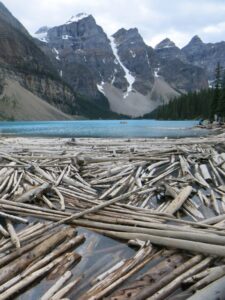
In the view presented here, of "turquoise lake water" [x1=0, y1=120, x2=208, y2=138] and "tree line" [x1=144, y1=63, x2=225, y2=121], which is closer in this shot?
"turquoise lake water" [x1=0, y1=120, x2=208, y2=138]

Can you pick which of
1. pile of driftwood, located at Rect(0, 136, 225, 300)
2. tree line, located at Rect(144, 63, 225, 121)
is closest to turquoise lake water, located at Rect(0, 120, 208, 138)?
tree line, located at Rect(144, 63, 225, 121)

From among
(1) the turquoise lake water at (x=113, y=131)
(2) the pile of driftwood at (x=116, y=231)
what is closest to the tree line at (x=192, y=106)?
(1) the turquoise lake water at (x=113, y=131)

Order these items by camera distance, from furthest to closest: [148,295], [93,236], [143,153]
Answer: [143,153], [93,236], [148,295]

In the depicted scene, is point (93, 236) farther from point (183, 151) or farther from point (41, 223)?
point (183, 151)

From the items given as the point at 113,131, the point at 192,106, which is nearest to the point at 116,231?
the point at 113,131

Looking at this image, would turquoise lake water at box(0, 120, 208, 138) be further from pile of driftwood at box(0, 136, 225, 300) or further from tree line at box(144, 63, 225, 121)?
pile of driftwood at box(0, 136, 225, 300)

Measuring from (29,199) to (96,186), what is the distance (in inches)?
105

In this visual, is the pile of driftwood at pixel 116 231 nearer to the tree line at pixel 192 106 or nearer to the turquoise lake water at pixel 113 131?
the turquoise lake water at pixel 113 131

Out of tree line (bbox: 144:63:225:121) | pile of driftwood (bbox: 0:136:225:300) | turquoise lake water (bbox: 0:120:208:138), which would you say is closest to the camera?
pile of driftwood (bbox: 0:136:225:300)

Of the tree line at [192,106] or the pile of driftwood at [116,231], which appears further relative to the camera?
the tree line at [192,106]

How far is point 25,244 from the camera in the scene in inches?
258

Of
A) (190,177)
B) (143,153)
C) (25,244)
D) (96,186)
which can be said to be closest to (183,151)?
(143,153)

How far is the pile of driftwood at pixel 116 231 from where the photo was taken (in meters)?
5.15

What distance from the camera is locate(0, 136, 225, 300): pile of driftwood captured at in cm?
515
